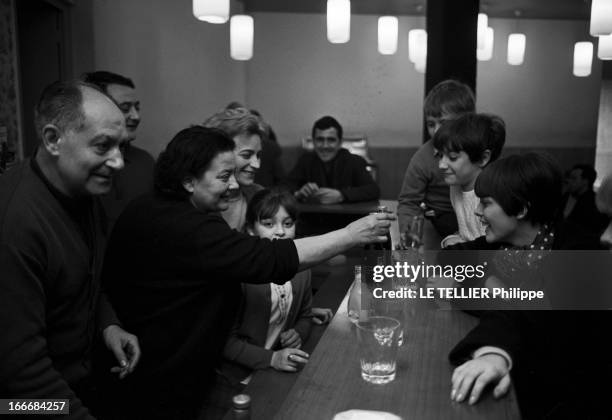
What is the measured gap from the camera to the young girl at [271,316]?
5.97 ft

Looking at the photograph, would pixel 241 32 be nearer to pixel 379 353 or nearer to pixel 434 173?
pixel 434 173

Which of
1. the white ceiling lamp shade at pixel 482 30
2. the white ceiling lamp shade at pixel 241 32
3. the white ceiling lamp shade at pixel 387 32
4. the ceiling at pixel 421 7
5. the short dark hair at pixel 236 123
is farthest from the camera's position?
the ceiling at pixel 421 7

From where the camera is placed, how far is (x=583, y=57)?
679cm

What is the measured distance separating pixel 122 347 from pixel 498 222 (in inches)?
42.5

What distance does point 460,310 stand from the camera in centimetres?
169

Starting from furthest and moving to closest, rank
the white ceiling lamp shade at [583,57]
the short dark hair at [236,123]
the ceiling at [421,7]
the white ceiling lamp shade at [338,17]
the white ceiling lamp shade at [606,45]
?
1. the ceiling at [421,7]
2. the white ceiling lamp shade at [583,57]
3. the white ceiling lamp shade at [338,17]
4. the white ceiling lamp shade at [606,45]
5. the short dark hair at [236,123]

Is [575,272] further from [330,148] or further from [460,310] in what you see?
[330,148]

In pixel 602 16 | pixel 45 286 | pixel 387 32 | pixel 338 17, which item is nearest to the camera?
pixel 45 286

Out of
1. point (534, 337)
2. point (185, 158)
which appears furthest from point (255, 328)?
point (534, 337)

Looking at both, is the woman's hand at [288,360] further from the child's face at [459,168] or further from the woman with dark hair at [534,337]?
the child's face at [459,168]

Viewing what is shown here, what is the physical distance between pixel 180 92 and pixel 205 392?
4.86 m

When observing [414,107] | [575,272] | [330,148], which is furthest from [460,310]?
[414,107]

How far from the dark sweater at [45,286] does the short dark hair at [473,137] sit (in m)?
1.25

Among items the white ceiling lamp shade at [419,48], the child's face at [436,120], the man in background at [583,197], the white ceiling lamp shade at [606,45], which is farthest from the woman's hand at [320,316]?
the white ceiling lamp shade at [419,48]
